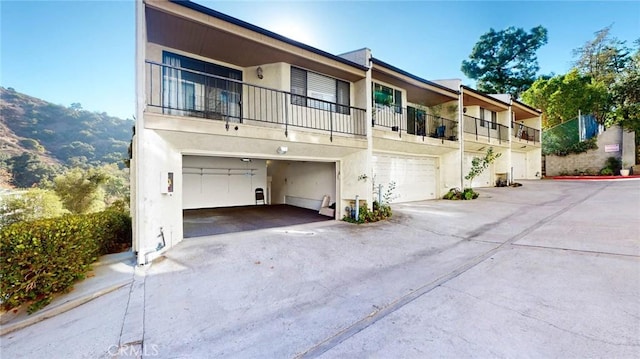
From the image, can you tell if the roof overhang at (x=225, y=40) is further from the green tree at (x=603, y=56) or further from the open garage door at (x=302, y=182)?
the green tree at (x=603, y=56)

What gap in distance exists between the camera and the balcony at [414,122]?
1173cm

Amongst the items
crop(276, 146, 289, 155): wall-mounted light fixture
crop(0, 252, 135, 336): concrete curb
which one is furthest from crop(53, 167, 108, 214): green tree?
crop(276, 146, 289, 155): wall-mounted light fixture

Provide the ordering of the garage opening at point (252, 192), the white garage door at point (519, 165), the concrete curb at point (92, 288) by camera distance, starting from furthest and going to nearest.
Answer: the white garage door at point (519, 165) < the garage opening at point (252, 192) < the concrete curb at point (92, 288)

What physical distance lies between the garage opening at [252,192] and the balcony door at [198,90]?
3.86 meters

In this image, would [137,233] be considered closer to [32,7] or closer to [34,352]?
[34,352]

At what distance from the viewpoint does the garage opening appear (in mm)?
9883

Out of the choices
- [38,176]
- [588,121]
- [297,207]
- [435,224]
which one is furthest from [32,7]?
[588,121]

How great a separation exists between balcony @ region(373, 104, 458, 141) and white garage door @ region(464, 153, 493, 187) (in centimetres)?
298

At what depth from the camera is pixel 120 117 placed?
47219 mm

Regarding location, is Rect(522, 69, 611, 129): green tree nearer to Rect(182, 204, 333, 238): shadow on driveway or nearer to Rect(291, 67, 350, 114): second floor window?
Rect(291, 67, 350, 114): second floor window

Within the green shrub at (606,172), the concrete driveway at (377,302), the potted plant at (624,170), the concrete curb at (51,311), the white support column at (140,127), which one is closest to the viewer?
the concrete driveway at (377,302)

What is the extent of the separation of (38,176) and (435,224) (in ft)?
118

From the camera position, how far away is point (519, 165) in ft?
67.2

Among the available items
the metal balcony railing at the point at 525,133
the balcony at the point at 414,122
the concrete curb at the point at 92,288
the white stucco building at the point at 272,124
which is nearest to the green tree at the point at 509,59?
the metal balcony railing at the point at 525,133
